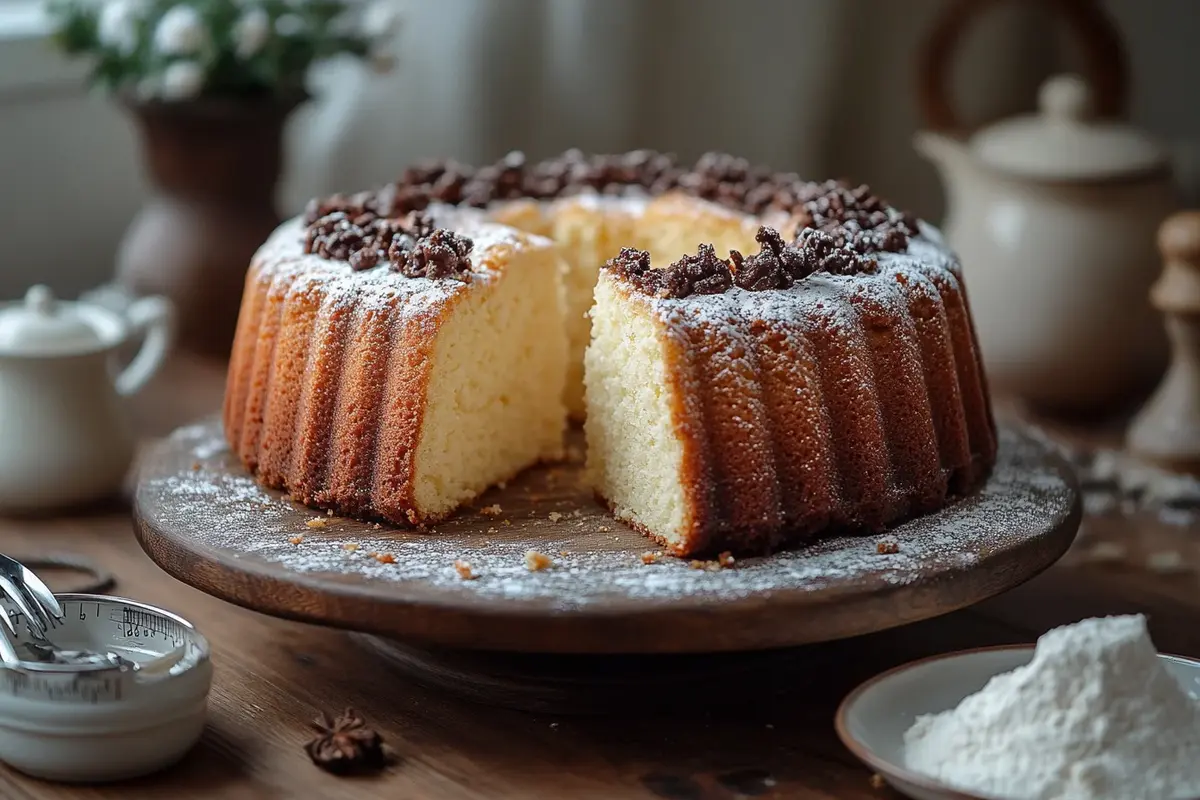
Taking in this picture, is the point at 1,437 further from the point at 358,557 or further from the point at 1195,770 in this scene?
the point at 1195,770

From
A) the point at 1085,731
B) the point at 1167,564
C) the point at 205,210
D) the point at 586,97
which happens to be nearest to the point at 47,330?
the point at 205,210

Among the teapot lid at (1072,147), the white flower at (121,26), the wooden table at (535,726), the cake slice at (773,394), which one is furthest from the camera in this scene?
the white flower at (121,26)

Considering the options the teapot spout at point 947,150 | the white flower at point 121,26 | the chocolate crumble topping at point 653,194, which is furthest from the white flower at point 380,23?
the teapot spout at point 947,150

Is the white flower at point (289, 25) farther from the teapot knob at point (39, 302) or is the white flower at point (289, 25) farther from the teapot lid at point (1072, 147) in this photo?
the teapot lid at point (1072, 147)

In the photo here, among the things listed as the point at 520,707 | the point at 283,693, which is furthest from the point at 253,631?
the point at 520,707

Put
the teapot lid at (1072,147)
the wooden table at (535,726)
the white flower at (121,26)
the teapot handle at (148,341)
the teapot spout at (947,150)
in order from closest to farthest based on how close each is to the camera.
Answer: the wooden table at (535,726), the teapot handle at (148,341), the teapot lid at (1072,147), the teapot spout at (947,150), the white flower at (121,26)

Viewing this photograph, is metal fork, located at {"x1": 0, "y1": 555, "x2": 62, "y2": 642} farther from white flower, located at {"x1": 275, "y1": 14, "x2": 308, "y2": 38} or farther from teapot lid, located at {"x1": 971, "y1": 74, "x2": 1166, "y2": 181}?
teapot lid, located at {"x1": 971, "y1": 74, "x2": 1166, "y2": 181}
